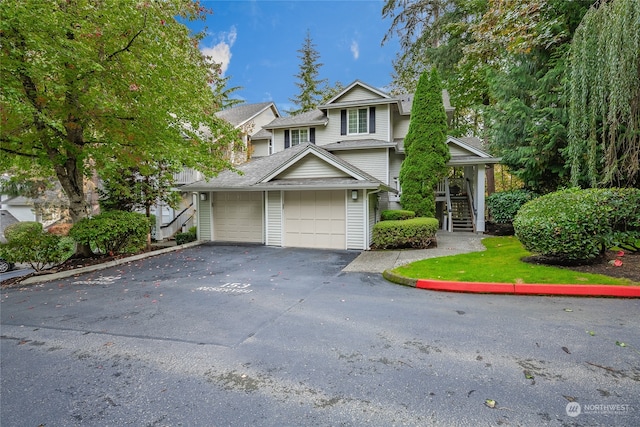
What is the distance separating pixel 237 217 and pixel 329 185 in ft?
15.4

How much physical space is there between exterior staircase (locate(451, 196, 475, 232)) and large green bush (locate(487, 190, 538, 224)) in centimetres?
162

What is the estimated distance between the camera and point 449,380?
9.07 ft

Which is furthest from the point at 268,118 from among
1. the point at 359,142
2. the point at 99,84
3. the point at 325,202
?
the point at 99,84

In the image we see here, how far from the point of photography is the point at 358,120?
15.7 metres

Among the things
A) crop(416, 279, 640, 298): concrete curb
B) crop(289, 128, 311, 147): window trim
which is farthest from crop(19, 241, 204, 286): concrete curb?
crop(289, 128, 311, 147): window trim

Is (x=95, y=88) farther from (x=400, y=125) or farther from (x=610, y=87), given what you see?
(x=400, y=125)

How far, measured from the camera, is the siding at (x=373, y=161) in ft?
48.9

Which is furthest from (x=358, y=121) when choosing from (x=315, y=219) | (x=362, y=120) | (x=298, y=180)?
(x=315, y=219)

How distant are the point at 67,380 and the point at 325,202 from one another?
29.5ft

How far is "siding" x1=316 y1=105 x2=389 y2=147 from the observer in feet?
49.8

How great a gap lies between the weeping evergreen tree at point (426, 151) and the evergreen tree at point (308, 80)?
1980 centimetres

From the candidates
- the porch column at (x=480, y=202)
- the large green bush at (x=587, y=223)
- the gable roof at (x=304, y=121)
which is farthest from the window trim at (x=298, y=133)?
the large green bush at (x=587, y=223)

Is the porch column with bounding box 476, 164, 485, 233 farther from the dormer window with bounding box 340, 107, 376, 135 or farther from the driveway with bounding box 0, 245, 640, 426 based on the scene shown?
the driveway with bounding box 0, 245, 640, 426

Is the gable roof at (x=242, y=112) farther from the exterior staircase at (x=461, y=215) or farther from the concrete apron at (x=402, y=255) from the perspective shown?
the concrete apron at (x=402, y=255)
